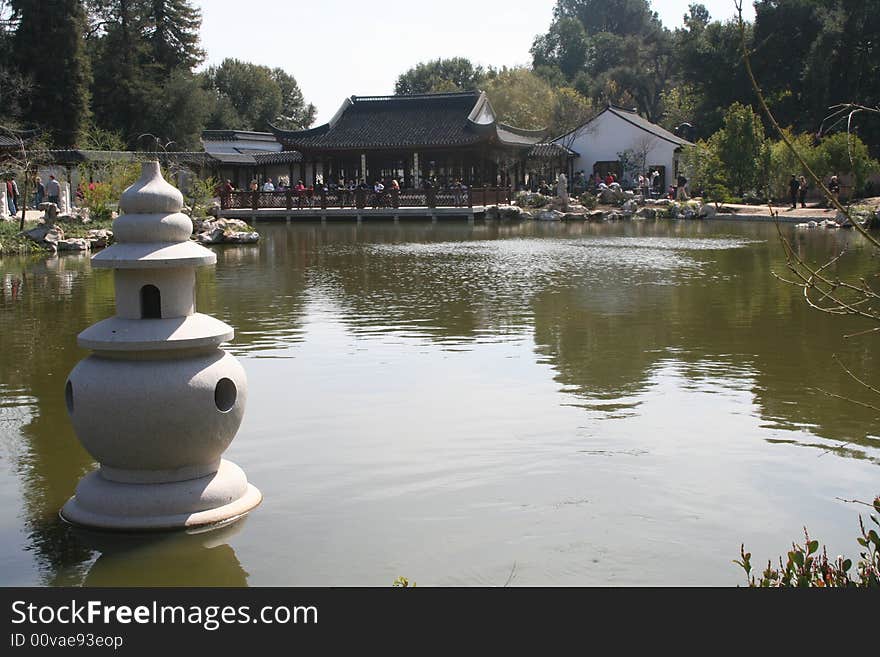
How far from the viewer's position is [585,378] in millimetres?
9633

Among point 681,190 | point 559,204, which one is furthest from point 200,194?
point 681,190

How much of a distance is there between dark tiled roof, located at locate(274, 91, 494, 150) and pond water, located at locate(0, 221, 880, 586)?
29.8m

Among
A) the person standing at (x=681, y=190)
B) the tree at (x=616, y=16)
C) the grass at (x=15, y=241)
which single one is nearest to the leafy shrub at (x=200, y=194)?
the grass at (x=15, y=241)

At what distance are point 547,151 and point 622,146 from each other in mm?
4633

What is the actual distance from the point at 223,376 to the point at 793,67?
48.6m

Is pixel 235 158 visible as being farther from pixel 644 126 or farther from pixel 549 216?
pixel 644 126

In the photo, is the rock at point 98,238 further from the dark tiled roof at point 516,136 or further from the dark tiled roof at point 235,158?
the dark tiled roof at point 516,136

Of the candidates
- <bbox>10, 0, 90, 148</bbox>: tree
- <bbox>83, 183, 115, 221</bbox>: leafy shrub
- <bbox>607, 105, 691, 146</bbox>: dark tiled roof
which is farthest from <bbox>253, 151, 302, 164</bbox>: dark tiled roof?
<bbox>83, 183, 115, 221</bbox>: leafy shrub

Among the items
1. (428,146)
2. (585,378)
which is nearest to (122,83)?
(428,146)

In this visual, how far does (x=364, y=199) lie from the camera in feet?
137

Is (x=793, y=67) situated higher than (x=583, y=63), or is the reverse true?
(x=583, y=63)

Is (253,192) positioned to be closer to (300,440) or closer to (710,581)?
(300,440)

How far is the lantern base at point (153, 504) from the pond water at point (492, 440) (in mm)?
89

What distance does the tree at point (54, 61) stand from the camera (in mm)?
41844
